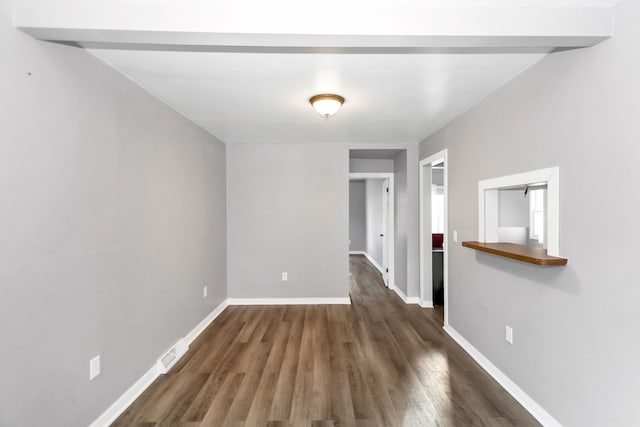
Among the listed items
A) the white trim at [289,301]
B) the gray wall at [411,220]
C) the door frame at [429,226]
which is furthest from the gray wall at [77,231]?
the gray wall at [411,220]

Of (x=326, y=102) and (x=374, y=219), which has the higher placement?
(x=326, y=102)

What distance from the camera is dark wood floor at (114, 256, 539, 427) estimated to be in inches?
82.5

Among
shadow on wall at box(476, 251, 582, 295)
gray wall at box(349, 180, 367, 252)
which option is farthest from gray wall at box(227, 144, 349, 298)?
gray wall at box(349, 180, 367, 252)

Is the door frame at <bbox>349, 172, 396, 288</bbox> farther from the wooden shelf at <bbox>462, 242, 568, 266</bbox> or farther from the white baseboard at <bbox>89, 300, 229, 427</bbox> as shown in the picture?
the white baseboard at <bbox>89, 300, 229, 427</bbox>

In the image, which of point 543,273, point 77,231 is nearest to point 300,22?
point 77,231

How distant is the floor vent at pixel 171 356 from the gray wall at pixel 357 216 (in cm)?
701

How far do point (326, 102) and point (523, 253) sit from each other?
6.02 ft

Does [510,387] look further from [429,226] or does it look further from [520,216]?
[429,226]

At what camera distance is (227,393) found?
2365 mm

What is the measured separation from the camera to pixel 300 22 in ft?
4.82

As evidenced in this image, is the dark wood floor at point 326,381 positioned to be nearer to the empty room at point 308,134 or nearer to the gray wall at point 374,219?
the empty room at point 308,134

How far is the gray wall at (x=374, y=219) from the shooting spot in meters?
7.55

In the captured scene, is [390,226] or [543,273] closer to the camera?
[543,273]

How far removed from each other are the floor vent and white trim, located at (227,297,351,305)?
147cm
